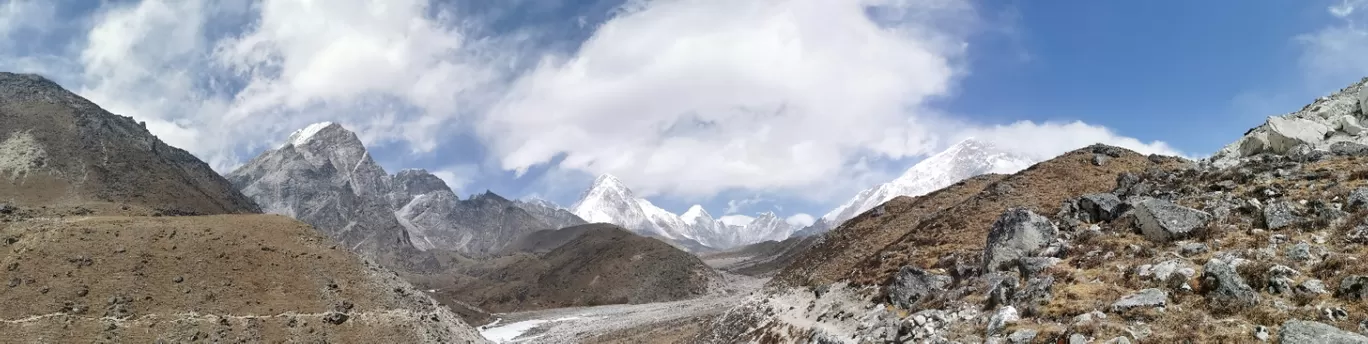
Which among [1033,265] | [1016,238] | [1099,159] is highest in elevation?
[1099,159]

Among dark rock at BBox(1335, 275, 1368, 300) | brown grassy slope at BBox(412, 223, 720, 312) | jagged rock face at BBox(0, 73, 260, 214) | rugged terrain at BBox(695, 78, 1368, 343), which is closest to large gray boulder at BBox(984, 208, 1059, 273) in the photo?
rugged terrain at BBox(695, 78, 1368, 343)

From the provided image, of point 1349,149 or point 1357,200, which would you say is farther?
point 1349,149

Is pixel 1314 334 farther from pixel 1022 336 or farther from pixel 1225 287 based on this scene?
pixel 1022 336

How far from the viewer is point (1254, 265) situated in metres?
16.9

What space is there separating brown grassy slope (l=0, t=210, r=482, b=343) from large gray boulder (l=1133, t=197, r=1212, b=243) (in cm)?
5311

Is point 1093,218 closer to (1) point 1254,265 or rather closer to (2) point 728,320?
(1) point 1254,265

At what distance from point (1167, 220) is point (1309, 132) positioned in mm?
15341

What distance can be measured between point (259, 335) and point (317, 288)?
7.65 metres

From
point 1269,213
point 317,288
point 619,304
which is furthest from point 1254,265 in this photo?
point 619,304

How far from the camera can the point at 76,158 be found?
5561 inches

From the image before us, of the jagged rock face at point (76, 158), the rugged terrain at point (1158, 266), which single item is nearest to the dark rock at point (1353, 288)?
the rugged terrain at point (1158, 266)

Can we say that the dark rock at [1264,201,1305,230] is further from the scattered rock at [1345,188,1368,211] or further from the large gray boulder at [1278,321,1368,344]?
the large gray boulder at [1278,321,1368,344]

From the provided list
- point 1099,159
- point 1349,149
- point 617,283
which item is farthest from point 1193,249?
point 617,283

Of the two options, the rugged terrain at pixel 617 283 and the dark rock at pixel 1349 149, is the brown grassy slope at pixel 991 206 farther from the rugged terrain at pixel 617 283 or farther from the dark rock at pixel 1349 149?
the rugged terrain at pixel 617 283
